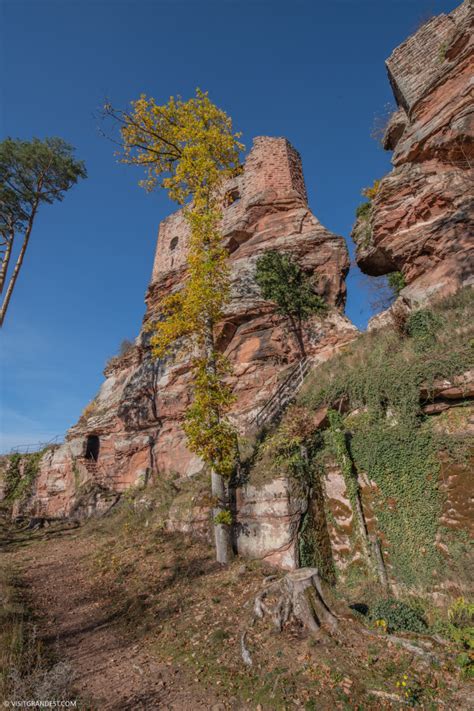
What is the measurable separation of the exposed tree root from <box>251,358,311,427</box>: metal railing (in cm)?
487

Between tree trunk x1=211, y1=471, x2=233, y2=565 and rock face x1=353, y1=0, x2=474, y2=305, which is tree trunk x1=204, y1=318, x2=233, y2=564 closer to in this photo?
Answer: tree trunk x1=211, y1=471, x2=233, y2=565

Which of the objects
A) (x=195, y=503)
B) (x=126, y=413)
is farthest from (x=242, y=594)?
(x=126, y=413)

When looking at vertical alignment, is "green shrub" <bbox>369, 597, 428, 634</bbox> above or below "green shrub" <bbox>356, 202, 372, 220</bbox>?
below

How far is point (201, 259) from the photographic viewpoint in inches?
390

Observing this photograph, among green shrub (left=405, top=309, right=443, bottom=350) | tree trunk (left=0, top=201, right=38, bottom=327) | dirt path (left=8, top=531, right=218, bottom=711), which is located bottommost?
dirt path (left=8, top=531, right=218, bottom=711)

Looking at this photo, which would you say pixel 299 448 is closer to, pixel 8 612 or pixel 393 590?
pixel 393 590

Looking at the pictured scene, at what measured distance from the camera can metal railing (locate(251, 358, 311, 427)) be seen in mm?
10560

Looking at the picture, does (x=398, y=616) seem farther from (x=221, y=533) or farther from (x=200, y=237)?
(x=200, y=237)

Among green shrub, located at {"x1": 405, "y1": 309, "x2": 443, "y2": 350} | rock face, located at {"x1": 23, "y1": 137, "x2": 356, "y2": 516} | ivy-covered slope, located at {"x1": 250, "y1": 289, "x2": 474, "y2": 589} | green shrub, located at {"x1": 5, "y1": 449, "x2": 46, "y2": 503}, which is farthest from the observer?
green shrub, located at {"x1": 5, "y1": 449, "x2": 46, "y2": 503}

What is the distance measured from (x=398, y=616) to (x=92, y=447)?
691 inches

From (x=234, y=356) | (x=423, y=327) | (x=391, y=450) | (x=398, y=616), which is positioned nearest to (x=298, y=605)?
(x=398, y=616)

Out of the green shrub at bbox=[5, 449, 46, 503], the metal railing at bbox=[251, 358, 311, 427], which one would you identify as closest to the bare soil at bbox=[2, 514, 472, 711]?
the metal railing at bbox=[251, 358, 311, 427]

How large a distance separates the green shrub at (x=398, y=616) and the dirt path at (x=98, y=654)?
3.04 meters

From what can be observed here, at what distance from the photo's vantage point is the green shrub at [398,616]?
5.44 m
